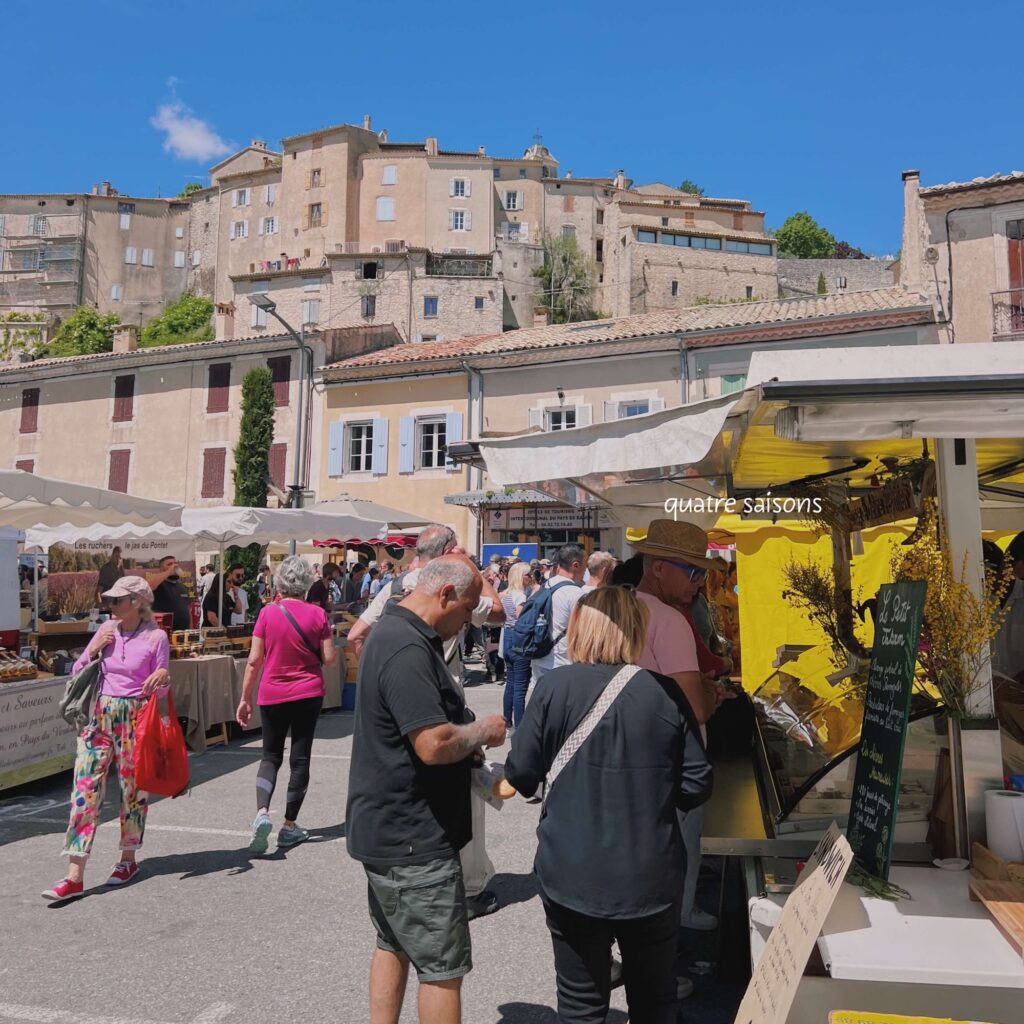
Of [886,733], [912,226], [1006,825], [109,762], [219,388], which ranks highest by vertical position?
[912,226]

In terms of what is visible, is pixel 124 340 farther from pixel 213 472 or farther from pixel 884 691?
pixel 884 691

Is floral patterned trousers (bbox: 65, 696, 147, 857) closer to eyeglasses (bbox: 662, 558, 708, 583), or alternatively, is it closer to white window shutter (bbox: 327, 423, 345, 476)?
eyeglasses (bbox: 662, 558, 708, 583)

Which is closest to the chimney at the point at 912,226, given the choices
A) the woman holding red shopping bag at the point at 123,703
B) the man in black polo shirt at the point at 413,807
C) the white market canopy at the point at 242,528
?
the white market canopy at the point at 242,528

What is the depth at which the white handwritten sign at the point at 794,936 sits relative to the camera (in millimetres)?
2121

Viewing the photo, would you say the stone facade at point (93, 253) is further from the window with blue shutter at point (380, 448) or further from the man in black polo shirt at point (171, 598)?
the man in black polo shirt at point (171, 598)

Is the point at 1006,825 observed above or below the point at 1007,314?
below

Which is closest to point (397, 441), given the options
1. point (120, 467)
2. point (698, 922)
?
point (120, 467)

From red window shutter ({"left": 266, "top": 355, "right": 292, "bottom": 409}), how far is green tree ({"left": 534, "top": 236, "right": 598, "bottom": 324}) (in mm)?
30538

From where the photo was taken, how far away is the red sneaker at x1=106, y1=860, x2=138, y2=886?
4629 mm

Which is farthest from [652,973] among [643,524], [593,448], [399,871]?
[643,524]

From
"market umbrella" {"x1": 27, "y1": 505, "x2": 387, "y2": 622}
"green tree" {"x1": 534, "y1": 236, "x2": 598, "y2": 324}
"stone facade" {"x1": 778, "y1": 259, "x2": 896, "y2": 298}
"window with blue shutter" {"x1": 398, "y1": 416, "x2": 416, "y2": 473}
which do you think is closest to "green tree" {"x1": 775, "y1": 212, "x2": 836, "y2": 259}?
"stone facade" {"x1": 778, "y1": 259, "x2": 896, "y2": 298}

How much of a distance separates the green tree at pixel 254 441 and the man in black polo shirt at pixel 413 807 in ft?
85.0

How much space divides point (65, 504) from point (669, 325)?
56.8 ft

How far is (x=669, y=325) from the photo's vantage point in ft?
73.5
